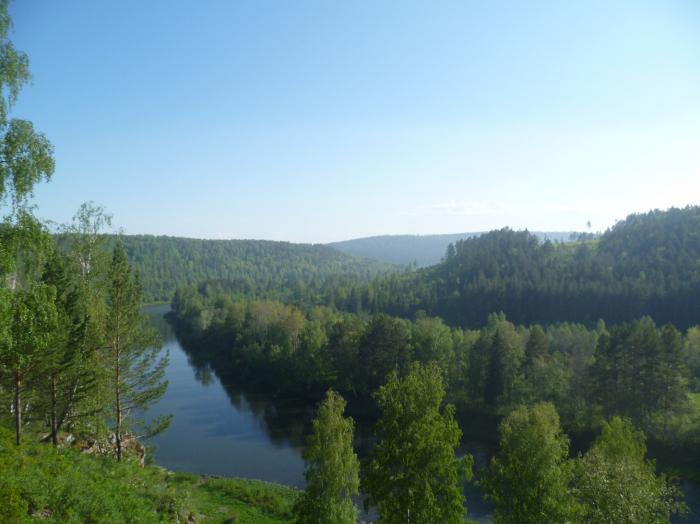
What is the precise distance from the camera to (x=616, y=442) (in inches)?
967

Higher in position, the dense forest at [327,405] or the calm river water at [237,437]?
the dense forest at [327,405]

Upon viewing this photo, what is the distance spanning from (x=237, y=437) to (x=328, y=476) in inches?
1185

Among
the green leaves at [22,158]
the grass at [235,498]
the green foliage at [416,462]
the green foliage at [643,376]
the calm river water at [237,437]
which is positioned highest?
the green leaves at [22,158]

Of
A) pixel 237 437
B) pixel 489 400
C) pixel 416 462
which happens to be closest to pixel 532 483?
pixel 416 462

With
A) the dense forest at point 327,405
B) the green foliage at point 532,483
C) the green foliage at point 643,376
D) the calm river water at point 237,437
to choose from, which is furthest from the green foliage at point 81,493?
the green foliage at point 643,376

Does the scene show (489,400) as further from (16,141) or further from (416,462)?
(16,141)

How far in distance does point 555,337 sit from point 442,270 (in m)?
88.1

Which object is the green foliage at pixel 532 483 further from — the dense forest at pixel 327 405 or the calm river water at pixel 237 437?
the calm river water at pixel 237 437

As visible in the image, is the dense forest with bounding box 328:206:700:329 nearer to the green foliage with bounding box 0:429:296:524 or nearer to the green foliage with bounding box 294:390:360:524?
the green foliage with bounding box 294:390:360:524

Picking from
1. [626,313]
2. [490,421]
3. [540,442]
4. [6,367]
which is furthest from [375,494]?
[626,313]

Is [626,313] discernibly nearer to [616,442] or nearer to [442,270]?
[442,270]

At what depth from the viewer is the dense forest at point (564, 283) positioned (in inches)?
3812

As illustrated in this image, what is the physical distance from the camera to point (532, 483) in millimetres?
18891

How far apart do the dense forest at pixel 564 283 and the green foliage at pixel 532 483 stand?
88684 millimetres
